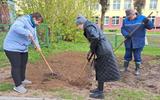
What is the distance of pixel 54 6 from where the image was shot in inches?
607

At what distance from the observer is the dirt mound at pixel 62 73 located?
7871 mm

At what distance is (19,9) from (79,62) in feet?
19.9

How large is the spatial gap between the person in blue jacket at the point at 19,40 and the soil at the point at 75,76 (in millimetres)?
482

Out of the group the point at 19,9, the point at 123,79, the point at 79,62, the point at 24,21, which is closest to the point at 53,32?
the point at 19,9

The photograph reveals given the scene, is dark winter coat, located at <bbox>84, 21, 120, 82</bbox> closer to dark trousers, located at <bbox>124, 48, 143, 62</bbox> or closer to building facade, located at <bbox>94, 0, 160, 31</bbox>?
dark trousers, located at <bbox>124, 48, 143, 62</bbox>

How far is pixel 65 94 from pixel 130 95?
1301 millimetres

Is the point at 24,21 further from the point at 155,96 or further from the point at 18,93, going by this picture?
the point at 155,96

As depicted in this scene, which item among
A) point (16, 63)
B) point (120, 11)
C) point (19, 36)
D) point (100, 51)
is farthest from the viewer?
point (120, 11)

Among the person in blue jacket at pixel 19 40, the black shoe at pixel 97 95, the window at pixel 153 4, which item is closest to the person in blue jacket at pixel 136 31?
the black shoe at pixel 97 95

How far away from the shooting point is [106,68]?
6.57 metres

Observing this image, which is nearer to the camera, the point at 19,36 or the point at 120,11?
the point at 19,36

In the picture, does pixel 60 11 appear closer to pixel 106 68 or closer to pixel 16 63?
→ pixel 16 63

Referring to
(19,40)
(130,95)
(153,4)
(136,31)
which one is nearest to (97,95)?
(130,95)

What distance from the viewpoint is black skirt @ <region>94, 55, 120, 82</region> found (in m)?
6.54
